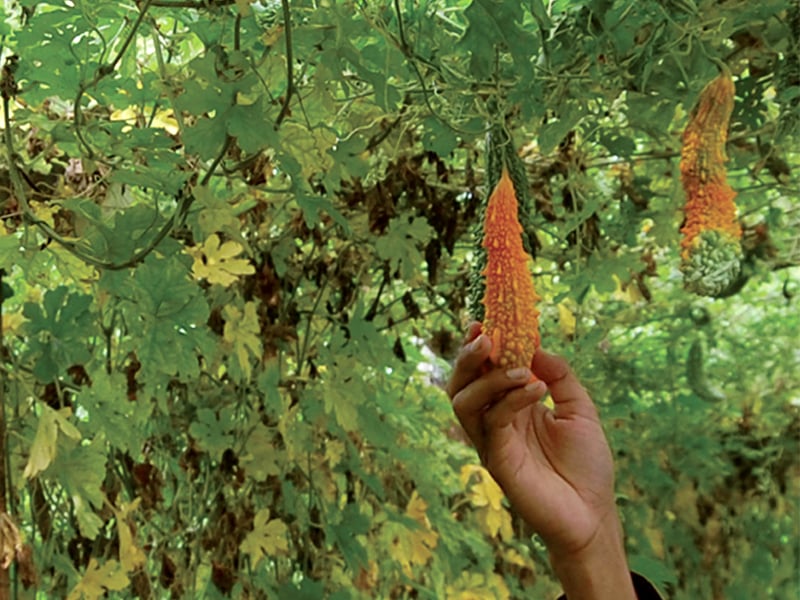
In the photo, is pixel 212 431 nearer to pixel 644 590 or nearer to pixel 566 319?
pixel 644 590

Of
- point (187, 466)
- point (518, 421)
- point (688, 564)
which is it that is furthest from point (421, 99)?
point (688, 564)

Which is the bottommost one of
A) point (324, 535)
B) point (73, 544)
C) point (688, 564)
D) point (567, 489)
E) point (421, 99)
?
point (688, 564)

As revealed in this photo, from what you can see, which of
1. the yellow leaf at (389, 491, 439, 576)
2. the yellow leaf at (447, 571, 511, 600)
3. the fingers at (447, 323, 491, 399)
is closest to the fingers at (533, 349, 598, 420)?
the fingers at (447, 323, 491, 399)

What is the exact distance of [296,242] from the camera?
7.59ft

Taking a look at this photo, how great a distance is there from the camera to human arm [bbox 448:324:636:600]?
1232 millimetres

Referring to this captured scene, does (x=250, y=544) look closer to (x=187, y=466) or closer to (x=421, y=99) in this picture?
(x=187, y=466)

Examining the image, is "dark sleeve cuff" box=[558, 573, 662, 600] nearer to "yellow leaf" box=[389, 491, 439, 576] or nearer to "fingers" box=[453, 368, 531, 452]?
"fingers" box=[453, 368, 531, 452]

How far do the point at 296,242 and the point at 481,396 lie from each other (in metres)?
1.27

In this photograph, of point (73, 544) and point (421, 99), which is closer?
point (421, 99)

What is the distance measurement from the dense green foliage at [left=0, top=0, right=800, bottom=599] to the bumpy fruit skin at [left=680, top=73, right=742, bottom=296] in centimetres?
14

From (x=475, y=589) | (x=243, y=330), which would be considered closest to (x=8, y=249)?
(x=243, y=330)

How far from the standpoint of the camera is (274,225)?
2.10m

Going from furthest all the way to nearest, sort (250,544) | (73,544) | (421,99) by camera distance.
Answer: (250,544) → (73,544) → (421,99)

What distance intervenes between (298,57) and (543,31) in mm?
296
